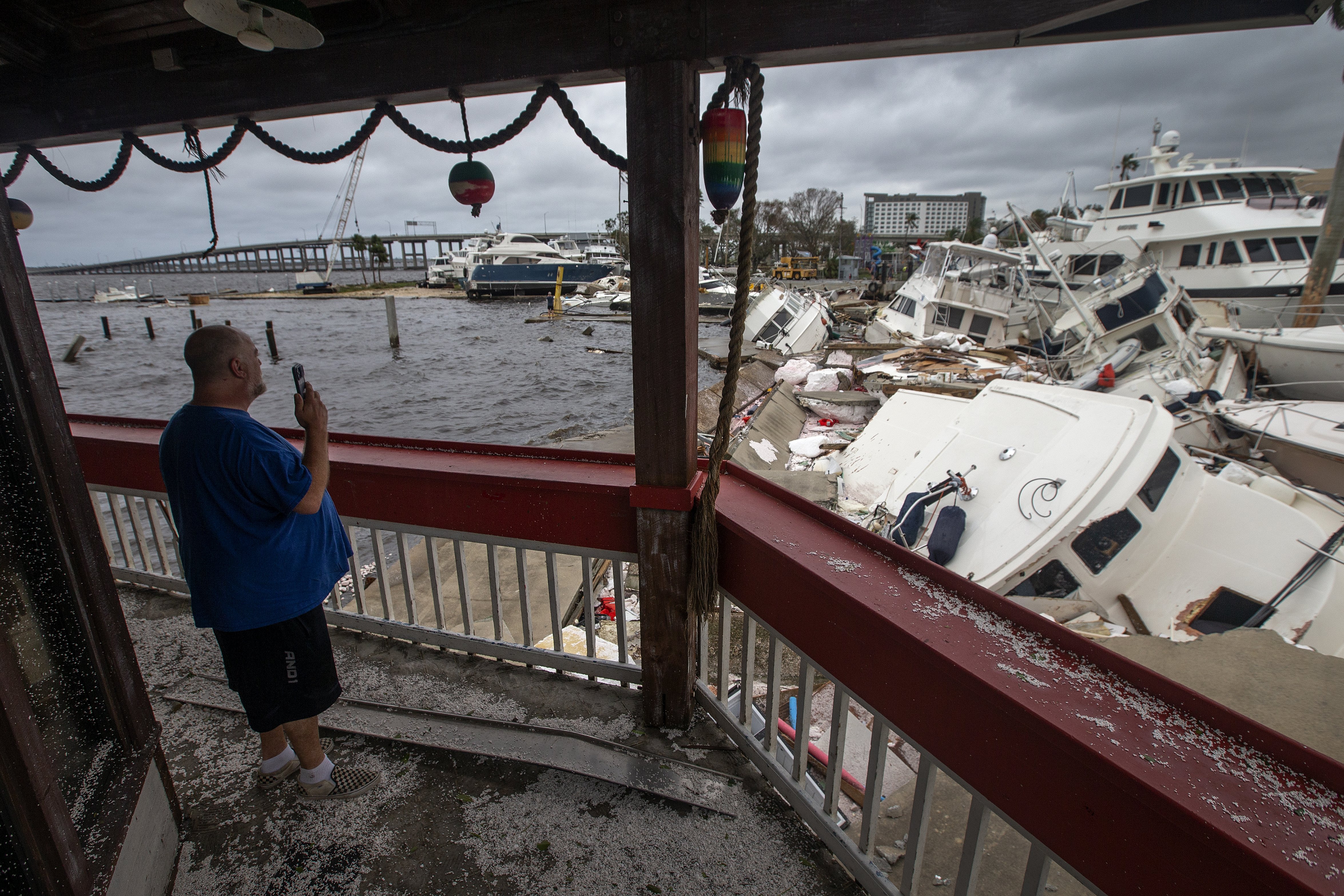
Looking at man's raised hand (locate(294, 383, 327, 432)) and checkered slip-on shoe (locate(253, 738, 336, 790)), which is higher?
man's raised hand (locate(294, 383, 327, 432))

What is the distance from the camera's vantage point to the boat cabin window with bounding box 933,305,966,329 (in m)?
17.6

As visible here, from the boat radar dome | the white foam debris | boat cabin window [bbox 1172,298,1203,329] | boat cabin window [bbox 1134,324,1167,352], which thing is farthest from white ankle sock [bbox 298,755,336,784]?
boat cabin window [bbox 1172,298,1203,329]

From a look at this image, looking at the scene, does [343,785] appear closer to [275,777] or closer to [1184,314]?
[275,777]

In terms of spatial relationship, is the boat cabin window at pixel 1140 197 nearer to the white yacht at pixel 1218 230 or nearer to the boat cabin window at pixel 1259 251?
the white yacht at pixel 1218 230

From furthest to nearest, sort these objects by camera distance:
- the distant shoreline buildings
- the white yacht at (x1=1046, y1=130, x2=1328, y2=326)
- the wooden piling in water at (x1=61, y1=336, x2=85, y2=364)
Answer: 1. the distant shoreline buildings
2. the wooden piling in water at (x1=61, y1=336, x2=85, y2=364)
3. the white yacht at (x1=1046, y1=130, x2=1328, y2=326)

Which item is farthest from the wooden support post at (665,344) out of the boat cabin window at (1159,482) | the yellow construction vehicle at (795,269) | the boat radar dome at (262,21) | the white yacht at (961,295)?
the yellow construction vehicle at (795,269)

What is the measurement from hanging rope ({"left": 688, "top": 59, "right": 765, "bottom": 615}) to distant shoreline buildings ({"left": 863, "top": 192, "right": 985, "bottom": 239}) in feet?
287

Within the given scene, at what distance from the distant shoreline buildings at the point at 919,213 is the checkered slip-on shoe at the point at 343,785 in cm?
8829

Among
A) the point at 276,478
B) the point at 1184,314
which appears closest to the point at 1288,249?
the point at 1184,314

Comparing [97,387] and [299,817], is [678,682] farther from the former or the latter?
[97,387]

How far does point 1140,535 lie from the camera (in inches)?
205

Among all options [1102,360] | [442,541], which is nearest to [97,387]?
[442,541]

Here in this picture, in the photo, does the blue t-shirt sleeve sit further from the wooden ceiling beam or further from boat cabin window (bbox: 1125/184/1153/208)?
boat cabin window (bbox: 1125/184/1153/208)

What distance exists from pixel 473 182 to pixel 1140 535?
5.69 metres
